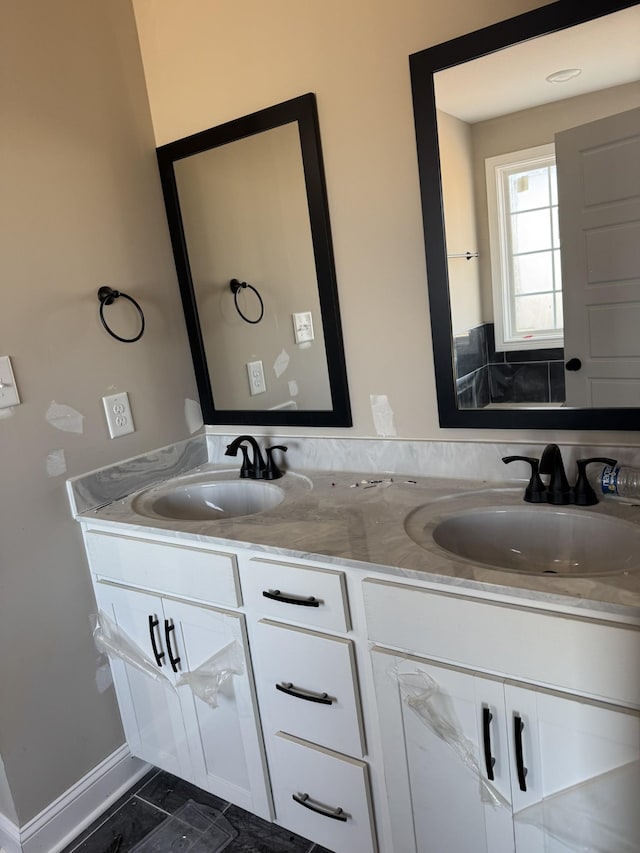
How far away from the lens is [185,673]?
1552 millimetres

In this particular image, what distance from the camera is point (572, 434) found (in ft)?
4.58

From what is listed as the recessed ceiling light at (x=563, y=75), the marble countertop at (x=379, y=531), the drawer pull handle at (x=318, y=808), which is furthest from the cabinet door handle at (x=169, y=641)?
the recessed ceiling light at (x=563, y=75)

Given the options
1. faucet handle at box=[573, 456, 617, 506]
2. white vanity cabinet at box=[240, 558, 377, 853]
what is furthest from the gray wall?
faucet handle at box=[573, 456, 617, 506]

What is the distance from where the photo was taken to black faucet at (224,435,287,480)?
1771 millimetres

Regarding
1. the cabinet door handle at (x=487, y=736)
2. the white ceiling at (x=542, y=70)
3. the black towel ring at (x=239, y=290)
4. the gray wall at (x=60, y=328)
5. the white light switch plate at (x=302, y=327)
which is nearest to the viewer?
the cabinet door handle at (x=487, y=736)

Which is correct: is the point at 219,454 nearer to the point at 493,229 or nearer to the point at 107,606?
the point at 107,606

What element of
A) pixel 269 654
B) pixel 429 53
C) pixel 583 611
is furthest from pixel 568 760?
pixel 429 53

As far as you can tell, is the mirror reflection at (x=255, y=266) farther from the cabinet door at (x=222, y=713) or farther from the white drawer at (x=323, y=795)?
the white drawer at (x=323, y=795)

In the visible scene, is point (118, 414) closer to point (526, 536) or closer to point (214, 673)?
point (214, 673)

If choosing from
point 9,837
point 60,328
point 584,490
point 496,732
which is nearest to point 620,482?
point 584,490

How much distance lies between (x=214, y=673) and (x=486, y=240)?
4.16ft

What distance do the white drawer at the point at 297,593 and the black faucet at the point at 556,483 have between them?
50 centimetres

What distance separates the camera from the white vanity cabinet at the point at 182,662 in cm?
144

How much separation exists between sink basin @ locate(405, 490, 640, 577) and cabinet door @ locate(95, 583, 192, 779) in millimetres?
778
